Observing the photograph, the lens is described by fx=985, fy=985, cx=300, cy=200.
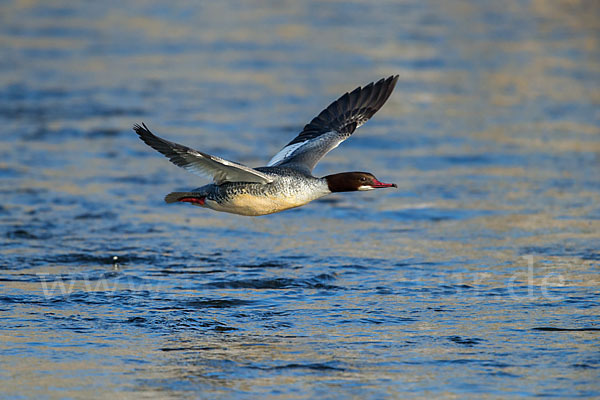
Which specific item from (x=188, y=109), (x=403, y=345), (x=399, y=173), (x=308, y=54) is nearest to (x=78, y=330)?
(x=403, y=345)

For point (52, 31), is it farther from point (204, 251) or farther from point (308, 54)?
point (204, 251)

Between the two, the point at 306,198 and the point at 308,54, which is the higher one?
the point at 308,54

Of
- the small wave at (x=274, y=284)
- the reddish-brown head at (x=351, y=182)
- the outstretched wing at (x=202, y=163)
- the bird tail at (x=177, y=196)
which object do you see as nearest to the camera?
the outstretched wing at (x=202, y=163)

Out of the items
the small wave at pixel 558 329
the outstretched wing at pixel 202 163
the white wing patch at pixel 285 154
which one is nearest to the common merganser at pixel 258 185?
the outstretched wing at pixel 202 163

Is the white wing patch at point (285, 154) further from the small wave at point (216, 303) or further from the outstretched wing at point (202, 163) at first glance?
the small wave at point (216, 303)

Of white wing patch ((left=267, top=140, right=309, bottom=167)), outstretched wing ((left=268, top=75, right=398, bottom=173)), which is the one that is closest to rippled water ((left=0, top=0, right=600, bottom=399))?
white wing patch ((left=267, top=140, right=309, bottom=167))

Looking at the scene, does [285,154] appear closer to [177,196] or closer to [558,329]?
[177,196]

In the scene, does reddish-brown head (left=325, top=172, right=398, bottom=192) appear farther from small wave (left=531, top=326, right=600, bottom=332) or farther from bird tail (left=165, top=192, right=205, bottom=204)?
small wave (left=531, top=326, right=600, bottom=332)

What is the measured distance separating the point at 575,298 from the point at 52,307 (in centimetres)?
426

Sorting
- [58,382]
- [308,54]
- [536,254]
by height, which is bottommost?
[58,382]

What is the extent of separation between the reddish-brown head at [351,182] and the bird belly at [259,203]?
0.25 meters

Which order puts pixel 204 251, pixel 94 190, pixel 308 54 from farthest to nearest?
pixel 308 54, pixel 94 190, pixel 204 251

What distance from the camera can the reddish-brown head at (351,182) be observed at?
819cm

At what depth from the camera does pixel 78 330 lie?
24.1ft
